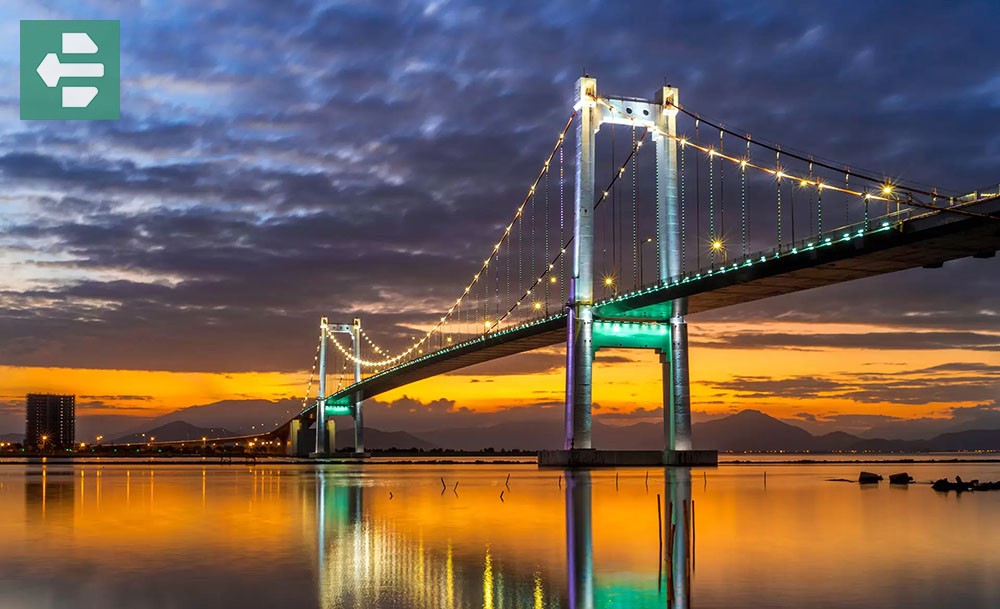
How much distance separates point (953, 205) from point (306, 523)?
876 inches

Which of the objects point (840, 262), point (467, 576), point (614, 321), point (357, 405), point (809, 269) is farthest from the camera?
point (357, 405)

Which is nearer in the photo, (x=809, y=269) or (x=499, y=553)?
(x=499, y=553)

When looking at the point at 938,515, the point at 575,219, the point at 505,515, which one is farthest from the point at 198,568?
the point at 575,219

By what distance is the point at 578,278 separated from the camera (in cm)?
5709

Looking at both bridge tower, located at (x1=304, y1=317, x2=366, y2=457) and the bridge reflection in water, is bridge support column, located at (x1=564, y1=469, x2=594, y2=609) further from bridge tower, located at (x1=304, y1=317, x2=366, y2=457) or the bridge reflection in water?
bridge tower, located at (x1=304, y1=317, x2=366, y2=457)

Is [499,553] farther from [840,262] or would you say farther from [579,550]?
[840,262]

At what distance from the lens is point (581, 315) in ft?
187

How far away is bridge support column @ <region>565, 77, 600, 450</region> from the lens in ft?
185

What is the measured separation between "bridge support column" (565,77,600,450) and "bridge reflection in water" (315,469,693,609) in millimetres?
30209

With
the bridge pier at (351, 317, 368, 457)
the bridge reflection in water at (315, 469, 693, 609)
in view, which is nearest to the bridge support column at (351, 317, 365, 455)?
the bridge pier at (351, 317, 368, 457)

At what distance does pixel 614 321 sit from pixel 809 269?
15019 mm

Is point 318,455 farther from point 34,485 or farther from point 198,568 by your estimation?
point 198,568

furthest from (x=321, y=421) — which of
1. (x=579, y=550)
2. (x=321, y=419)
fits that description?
(x=579, y=550)

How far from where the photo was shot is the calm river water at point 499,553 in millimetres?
15156
